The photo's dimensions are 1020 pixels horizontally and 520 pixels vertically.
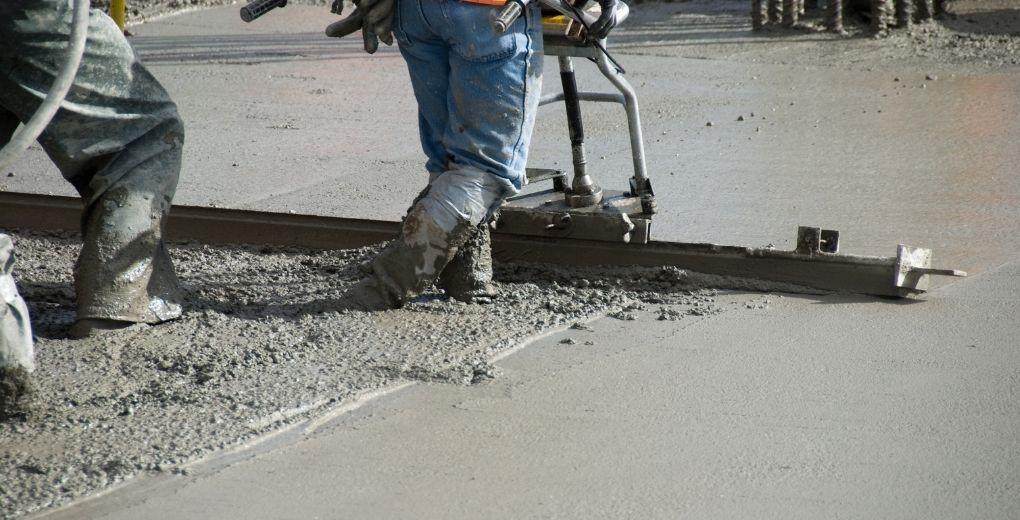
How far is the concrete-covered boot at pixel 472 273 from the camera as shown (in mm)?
4141

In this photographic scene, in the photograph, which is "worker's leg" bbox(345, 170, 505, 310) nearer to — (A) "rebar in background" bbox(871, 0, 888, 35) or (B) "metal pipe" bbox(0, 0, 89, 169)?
(B) "metal pipe" bbox(0, 0, 89, 169)

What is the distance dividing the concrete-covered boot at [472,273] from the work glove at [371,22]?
0.71 metres

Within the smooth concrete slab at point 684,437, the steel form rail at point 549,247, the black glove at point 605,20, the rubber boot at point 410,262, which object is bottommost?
the smooth concrete slab at point 684,437

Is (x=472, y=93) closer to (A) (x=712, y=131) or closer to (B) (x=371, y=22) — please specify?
(B) (x=371, y=22)

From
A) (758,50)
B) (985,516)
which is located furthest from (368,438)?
(758,50)

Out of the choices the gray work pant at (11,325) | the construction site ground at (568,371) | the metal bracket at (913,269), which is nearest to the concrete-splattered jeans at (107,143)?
the construction site ground at (568,371)

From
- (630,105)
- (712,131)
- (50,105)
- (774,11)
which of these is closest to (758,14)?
(774,11)

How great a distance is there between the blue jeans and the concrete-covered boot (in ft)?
0.87

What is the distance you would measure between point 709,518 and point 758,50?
722 cm

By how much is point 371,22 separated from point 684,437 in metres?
1.63

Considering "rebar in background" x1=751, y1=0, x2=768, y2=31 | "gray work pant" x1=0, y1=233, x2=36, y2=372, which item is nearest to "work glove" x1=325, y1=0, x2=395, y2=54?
"gray work pant" x1=0, y1=233, x2=36, y2=372

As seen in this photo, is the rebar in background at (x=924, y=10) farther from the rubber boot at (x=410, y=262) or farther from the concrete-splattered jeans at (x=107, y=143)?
the concrete-splattered jeans at (x=107, y=143)

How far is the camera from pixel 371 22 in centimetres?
388

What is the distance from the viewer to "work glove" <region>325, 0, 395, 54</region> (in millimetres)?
3852
